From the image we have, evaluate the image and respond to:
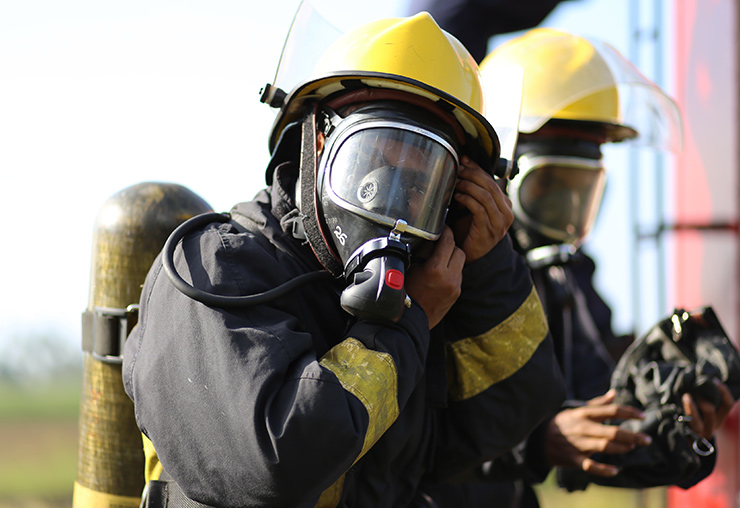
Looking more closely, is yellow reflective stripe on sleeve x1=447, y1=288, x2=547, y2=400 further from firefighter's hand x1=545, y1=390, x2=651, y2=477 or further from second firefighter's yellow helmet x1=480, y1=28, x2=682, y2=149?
second firefighter's yellow helmet x1=480, y1=28, x2=682, y2=149

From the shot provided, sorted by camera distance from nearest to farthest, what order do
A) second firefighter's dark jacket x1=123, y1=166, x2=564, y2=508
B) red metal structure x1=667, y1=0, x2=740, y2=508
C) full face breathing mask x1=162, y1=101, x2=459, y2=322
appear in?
second firefighter's dark jacket x1=123, y1=166, x2=564, y2=508 < full face breathing mask x1=162, y1=101, x2=459, y2=322 < red metal structure x1=667, y1=0, x2=740, y2=508

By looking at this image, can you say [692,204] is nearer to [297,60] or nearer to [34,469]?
[297,60]

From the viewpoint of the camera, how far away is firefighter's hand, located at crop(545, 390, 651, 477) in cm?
268

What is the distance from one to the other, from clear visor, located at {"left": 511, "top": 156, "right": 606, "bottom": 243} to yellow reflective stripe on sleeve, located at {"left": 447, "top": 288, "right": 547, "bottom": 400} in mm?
1059

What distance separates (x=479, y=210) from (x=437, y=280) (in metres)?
0.23

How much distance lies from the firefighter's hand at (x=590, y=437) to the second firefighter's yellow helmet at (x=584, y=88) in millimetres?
1102

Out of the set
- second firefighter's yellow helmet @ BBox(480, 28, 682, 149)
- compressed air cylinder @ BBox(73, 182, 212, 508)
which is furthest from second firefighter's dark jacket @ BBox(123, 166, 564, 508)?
second firefighter's yellow helmet @ BBox(480, 28, 682, 149)

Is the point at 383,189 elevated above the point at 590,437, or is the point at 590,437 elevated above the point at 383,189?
the point at 383,189

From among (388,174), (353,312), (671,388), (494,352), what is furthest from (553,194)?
(353,312)

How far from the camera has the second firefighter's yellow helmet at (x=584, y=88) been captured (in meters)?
3.14

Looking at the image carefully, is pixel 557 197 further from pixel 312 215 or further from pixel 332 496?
pixel 332 496

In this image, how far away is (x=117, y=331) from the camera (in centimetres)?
219

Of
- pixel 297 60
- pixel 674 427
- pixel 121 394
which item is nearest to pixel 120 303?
pixel 121 394

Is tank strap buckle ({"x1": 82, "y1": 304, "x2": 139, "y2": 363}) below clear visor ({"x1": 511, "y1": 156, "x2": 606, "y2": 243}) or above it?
below
